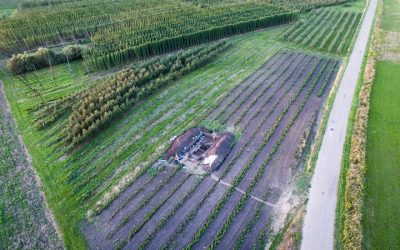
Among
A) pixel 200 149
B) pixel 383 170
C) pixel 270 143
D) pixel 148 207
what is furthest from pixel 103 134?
pixel 383 170

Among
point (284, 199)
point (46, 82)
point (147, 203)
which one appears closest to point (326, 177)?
point (284, 199)

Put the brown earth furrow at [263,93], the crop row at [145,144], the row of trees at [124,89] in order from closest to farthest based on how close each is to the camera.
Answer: the crop row at [145,144] → the row of trees at [124,89] → the brown earth furrow at [263,93]

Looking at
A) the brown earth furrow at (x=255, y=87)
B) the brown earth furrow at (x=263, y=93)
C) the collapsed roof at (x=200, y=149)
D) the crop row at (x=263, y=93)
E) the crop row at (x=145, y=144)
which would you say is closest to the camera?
the crop row at (x=145, y=144)

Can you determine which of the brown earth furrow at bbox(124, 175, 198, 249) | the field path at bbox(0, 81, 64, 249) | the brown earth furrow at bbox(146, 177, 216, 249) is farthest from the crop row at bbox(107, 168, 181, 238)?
the field path at bbox(0, 81, 64, 249)

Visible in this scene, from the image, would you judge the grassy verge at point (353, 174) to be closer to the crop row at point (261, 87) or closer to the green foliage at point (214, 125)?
the crop row at point (261, 87)

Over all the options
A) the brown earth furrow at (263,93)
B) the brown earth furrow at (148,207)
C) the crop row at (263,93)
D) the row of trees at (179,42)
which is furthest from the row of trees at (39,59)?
the brown earth furrow at (148,207)

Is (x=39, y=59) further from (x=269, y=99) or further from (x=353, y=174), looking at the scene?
(x=353, y=174)
